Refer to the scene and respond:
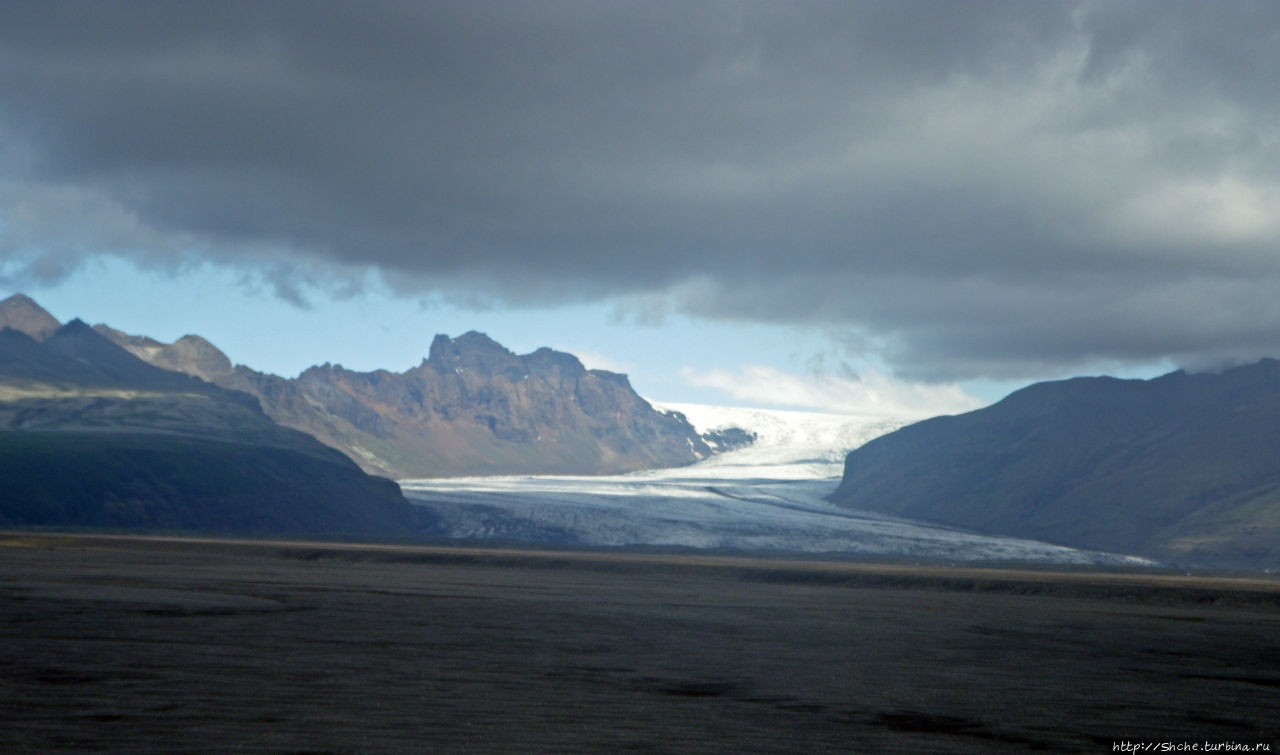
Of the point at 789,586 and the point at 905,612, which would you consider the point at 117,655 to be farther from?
the point at 789,586

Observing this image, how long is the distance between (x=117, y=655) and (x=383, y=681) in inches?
232

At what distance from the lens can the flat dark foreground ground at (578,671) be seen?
719 inches

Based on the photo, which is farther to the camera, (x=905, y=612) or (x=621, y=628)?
(x=905, y=612)

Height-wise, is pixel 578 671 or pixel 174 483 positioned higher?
pixel 174 483

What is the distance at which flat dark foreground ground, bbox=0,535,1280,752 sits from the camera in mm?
18250

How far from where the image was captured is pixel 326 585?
168ft

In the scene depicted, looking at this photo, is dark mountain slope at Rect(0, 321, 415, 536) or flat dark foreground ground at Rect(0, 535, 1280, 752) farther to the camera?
dark mountain slope at Rect(0, 321, 415, 536)

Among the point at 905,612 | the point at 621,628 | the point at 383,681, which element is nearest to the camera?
the point at 383,681

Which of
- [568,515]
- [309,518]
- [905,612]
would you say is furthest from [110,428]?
[905,612]

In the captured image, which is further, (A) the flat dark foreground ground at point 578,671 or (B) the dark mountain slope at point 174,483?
(B) the dark mountain slope at point 174,483

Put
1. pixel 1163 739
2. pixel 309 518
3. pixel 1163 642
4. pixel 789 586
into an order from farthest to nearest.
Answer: pixel 309 518 → pixel 789 586 → pixel 1163 642 → pixel 1163 739

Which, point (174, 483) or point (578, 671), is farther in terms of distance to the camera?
point (174, 483)

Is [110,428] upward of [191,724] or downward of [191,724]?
upward

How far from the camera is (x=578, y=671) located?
86.3ft
